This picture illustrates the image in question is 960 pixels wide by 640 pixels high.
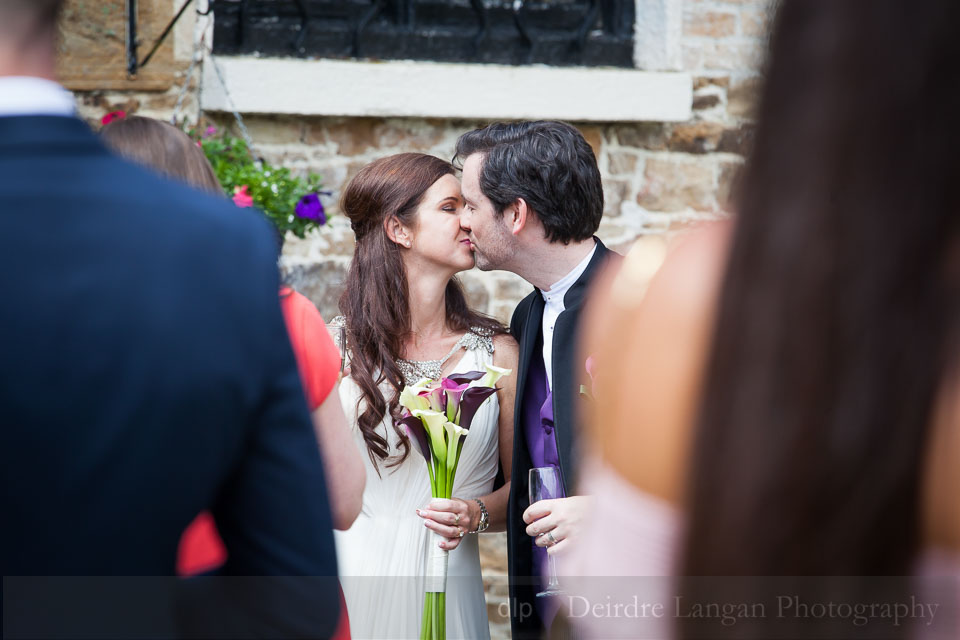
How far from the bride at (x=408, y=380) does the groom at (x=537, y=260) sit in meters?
0.12

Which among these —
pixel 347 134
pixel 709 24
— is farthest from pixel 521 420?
A: pixel 709 24

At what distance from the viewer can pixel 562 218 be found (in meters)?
2.94

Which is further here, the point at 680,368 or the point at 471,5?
the point at 471,5

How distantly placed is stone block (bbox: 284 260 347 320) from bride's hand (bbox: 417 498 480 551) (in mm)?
1844

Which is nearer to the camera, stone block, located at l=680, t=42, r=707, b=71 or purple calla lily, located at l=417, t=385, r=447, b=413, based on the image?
purple calla lily, located at l=417, t=385, r=447, b=413

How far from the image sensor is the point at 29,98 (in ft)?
2.98

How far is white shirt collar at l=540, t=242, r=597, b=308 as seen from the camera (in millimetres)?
2900

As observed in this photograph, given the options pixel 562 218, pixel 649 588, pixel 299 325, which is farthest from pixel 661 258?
pixel 562 218

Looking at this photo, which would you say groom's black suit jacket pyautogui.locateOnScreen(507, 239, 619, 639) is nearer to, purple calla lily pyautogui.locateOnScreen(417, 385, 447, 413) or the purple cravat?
the purple cravat

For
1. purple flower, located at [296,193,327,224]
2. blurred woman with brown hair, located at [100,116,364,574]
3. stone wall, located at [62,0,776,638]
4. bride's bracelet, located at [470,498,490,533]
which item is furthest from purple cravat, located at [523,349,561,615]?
stone wall, located at [62,0,776,638]

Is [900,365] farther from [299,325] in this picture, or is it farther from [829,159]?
[299,325]

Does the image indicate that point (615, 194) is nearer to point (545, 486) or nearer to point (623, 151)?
point (623, 151)

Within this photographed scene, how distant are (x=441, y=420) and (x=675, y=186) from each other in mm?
2710

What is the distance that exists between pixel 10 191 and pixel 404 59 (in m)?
3.82
